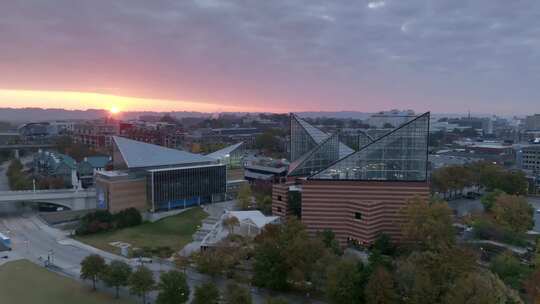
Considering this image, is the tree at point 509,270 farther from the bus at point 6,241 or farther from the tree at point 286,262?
the bus at point 6,241

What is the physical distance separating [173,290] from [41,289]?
1167cm

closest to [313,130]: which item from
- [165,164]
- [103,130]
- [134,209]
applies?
[165,164]

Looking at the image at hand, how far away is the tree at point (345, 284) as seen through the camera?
1046 inches

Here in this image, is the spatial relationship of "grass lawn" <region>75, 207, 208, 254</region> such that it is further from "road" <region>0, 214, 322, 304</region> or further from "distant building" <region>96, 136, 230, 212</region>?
"distant building" <region>96, 136, 230, 212</region>

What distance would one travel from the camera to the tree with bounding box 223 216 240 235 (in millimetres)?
42500

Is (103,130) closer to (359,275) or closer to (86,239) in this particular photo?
(86,239)

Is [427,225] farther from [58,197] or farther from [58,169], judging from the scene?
[58,169]

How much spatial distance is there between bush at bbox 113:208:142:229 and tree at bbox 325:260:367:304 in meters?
30.4

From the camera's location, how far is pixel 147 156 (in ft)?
192

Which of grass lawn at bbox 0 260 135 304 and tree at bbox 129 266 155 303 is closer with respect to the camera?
tree at bbox 129 266 155 303

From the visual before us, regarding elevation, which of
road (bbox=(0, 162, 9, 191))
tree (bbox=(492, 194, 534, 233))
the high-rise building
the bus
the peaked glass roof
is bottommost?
the bus

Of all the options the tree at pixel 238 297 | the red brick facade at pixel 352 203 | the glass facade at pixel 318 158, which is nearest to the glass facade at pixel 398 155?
the red brick facade at pixel 352 203

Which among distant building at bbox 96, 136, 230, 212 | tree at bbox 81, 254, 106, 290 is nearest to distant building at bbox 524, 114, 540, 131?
distant building at bbox 96, 136, 230, 212

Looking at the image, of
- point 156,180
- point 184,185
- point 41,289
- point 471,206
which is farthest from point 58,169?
point 471,206
